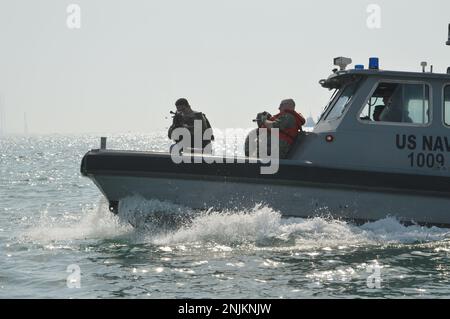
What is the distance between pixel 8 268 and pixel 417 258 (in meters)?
4.46

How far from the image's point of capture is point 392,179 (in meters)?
8.77

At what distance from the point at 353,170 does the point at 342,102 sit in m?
1.05

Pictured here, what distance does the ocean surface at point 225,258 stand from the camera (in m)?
6.67

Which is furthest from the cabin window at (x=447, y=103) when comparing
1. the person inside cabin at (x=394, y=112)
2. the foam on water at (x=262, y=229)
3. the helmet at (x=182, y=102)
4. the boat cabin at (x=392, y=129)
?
the helmet at (x=182, y=102)

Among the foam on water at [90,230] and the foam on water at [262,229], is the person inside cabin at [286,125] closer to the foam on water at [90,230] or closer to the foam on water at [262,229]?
the foam on water at [262,229]

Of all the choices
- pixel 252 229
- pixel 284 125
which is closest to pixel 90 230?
pixel 252 229

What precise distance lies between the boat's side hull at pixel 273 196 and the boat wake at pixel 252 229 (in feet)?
0.31

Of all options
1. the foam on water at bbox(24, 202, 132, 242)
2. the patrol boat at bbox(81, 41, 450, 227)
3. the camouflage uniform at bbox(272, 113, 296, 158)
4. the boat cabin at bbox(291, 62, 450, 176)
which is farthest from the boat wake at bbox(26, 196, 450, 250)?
the camouflage uniform at bbox(272, 113, 296, 158)

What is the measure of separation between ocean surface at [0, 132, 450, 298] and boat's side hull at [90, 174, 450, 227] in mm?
121

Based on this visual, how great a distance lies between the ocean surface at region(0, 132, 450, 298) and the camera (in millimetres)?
6672

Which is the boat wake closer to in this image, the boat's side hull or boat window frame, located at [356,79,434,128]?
the boat's side hull

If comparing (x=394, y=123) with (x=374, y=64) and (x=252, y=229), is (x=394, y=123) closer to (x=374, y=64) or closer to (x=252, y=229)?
(x=374, y=64)
